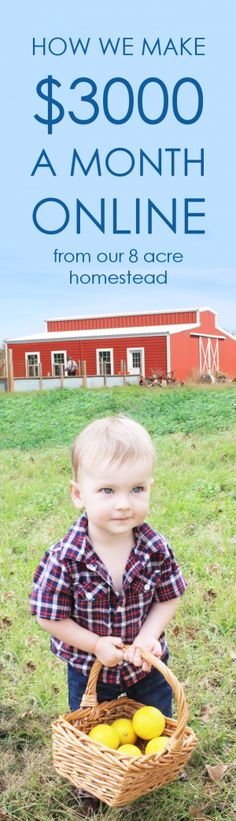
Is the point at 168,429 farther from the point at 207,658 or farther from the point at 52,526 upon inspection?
the point at 207,658

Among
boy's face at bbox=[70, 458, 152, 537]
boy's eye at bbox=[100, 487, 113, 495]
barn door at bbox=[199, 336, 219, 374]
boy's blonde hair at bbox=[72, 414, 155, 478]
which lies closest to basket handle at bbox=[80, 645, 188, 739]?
boy's face at bbox=[70, 458, 152, 537]

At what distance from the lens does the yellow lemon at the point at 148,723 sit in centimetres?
303

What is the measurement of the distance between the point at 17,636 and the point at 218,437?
601 cm

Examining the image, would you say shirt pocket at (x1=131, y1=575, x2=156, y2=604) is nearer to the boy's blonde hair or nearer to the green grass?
the boy's blonde hair

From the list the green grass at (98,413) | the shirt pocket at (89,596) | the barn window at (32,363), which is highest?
the shirt pocket at (89,596)

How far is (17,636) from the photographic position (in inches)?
177

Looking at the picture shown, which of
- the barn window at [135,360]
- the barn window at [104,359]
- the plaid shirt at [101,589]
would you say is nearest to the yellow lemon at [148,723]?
the plaid shirt at [101,589]

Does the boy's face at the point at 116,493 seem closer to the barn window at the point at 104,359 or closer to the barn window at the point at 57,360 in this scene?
the barn window at the point at 104,359

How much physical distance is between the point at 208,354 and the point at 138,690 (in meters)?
30.7

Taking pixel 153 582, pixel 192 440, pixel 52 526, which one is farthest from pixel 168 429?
pixel 153 582

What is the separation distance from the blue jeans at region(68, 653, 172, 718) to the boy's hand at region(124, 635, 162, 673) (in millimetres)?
283

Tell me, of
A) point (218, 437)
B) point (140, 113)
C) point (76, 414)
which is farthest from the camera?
point (76, 414)

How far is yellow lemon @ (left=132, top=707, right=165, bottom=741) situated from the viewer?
9.93 ft

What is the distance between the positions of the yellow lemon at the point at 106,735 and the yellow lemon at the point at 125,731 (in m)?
0.03
